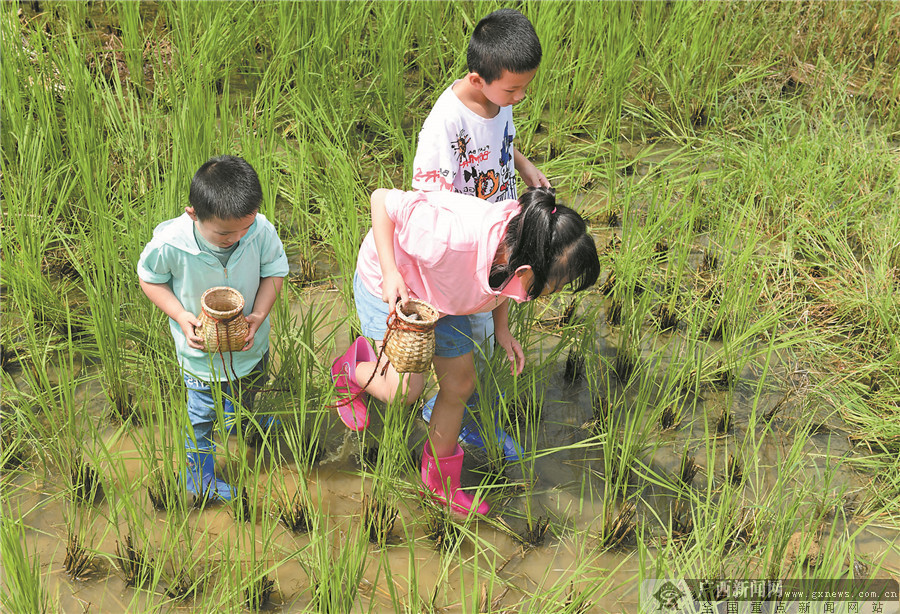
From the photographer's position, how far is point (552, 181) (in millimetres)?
3391

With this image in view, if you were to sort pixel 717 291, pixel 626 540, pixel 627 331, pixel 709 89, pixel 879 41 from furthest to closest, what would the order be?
pixel 879 41
pixel 709 89
pixel 717 291
pixel 627 331
pixel 626 540

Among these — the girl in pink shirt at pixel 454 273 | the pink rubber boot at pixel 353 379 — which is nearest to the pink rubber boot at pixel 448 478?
the girl in pink shirt at pixel 454 273

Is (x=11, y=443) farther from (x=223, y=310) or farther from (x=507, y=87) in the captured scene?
(x=507, y=87)

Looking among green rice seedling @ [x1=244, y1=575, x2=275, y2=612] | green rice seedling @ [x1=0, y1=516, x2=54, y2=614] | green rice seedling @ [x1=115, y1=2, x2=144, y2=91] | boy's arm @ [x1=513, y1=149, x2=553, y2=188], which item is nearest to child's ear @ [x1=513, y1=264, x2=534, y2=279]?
boy's arm @ [x1=513, y1=149, x2=553, y2=188]

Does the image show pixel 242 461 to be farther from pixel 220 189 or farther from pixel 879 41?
pixel 879 41

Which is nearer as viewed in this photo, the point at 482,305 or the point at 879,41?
the point at 482,305

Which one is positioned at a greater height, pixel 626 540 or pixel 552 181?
pixel 552 181

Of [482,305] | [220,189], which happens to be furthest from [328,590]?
[220,189]

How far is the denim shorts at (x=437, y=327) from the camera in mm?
2137

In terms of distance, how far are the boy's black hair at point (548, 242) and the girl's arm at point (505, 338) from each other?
30 centimetres

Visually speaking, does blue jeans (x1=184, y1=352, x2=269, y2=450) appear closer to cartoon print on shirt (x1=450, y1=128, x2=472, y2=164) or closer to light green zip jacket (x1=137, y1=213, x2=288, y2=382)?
light green zip jacket (x1=137, y1=213, x2=288, y2=382)

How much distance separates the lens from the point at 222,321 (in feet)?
6.23

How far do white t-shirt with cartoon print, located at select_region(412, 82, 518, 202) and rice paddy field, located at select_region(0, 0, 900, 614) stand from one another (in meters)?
0.50

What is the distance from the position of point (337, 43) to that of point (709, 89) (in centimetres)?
166
